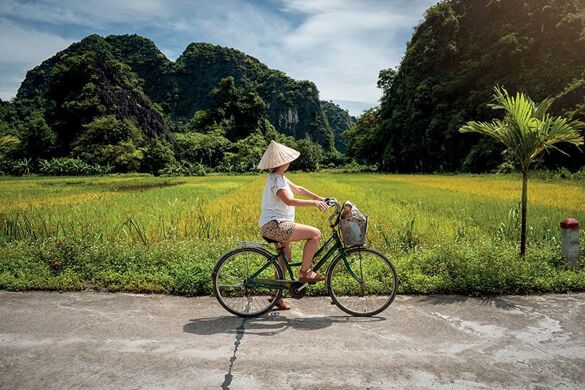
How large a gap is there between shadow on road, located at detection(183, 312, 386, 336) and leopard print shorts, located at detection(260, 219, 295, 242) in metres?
0.78

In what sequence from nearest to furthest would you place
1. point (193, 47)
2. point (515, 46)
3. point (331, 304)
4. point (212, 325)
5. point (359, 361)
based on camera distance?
point (359, 361), point (212, 325), point (331, 304), point (515, 46), point (193, 47)

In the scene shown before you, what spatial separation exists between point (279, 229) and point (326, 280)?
74 cm

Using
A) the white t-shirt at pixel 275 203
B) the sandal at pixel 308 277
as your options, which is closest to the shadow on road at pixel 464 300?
the sandal at pixel 308 277

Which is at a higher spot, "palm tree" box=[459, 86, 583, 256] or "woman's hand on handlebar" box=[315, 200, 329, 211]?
"palm tree" box=[459, 86, 583, 256]

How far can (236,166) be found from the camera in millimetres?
59281

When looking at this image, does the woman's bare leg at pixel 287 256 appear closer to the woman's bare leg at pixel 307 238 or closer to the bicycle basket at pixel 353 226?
the woman's bare leg at pixel 307 238

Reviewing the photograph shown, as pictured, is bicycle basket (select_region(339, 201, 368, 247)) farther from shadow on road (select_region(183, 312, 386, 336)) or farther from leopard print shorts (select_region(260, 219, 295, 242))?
shadow on road (select_region(183, 312, 386, 336))

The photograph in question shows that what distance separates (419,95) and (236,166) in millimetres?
27784

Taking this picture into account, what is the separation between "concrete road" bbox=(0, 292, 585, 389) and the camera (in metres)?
2.80

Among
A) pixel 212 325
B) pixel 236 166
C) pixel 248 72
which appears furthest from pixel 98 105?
pixel 248 72

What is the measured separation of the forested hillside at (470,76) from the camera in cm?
2909

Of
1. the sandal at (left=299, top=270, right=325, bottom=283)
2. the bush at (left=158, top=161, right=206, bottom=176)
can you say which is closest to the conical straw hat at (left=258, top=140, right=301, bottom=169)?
the sandal at (left=299, top=270, right=325, bottom=283)

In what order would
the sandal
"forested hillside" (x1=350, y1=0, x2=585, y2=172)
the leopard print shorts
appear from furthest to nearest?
"forested hillside" (x1=350, y1=0, x2=585, y2=172), the sandal, the leopard print shorts

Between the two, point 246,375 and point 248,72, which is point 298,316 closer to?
point 246,375
